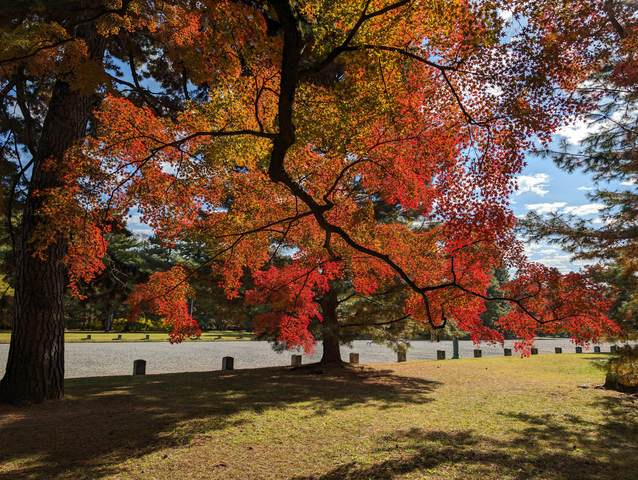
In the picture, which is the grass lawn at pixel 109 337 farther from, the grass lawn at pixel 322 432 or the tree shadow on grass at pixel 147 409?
the grass lawn at pixel 322 432

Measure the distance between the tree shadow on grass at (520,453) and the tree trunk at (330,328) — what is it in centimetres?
747

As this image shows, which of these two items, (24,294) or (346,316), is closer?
(24,294)

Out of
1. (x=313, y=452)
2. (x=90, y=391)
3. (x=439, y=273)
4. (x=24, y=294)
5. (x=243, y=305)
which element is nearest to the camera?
(x=313, y=452)

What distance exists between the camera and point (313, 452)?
17.7 feet

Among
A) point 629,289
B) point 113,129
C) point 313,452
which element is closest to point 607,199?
point 629,289

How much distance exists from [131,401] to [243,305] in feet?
20.7

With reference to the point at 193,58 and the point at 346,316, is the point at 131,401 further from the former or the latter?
the point at 346,316

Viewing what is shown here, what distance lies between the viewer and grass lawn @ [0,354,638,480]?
15.7 ft

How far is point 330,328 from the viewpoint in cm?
1392

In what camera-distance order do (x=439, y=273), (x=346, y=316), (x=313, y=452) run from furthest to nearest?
(x=346, y=316)
(x=439, y=273)
(x=313, y=452)

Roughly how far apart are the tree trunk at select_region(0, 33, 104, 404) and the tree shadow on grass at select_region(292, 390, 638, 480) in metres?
6.63

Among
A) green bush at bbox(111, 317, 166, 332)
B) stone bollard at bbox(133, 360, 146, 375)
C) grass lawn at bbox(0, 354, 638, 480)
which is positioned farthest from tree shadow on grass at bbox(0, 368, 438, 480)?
green bush at bbox(111, 317, 166, 332)

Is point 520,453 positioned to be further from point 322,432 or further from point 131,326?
point 131,326

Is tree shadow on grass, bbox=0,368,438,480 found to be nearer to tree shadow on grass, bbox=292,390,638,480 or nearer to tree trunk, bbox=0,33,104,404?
tree trunk, bbox=0,33,104,404
